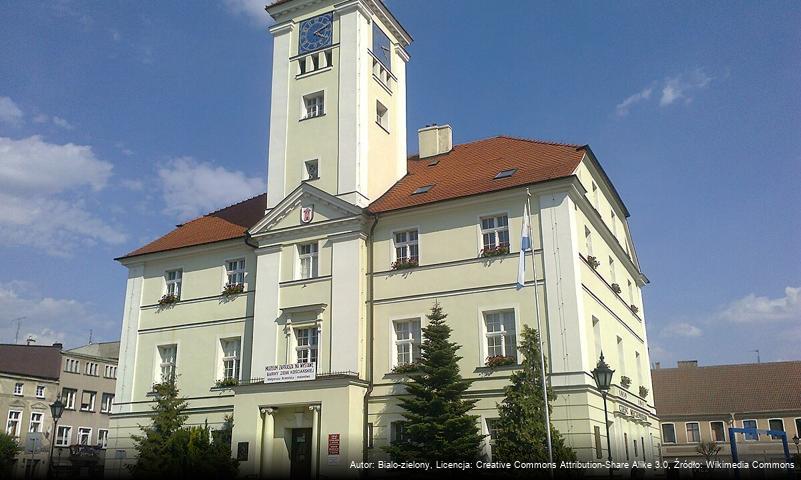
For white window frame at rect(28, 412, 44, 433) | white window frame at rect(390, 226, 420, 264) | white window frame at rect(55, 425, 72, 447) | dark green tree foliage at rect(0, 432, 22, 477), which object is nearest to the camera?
white window frame at rect(390, 226, 420, 264)

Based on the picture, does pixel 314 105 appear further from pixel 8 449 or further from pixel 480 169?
pixel 8 449

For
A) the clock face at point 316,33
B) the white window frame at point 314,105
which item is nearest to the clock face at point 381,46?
the clock face at point 316,33

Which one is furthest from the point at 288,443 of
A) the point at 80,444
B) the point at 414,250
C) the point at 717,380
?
the point at 717,380

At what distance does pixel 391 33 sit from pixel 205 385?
59.4 feet

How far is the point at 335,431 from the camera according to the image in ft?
87.0

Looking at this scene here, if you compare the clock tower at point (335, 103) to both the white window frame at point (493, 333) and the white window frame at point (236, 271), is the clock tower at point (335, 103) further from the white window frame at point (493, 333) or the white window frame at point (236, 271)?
the white window frame at point (493, 333)

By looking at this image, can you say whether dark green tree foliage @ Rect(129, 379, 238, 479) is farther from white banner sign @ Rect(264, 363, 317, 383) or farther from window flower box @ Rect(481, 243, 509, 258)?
window flower box @ Rect(481, 243, 509, 258)

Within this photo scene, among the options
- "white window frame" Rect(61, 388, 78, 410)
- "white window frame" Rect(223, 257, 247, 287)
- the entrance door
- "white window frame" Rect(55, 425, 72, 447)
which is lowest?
the entrance door

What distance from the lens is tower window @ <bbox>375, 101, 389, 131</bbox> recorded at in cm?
3330

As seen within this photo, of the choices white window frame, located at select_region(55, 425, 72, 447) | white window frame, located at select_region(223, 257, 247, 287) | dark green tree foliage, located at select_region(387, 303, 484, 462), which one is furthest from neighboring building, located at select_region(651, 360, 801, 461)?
white window frame, located at select_region(55, 425, 72, 447)

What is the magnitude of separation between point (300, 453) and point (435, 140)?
15.7 metres

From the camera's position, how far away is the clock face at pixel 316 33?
3309 centimetres

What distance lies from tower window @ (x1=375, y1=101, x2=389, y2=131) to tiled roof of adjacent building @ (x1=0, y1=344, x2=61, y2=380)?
40.7 m

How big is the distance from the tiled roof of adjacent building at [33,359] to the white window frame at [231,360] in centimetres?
3461
